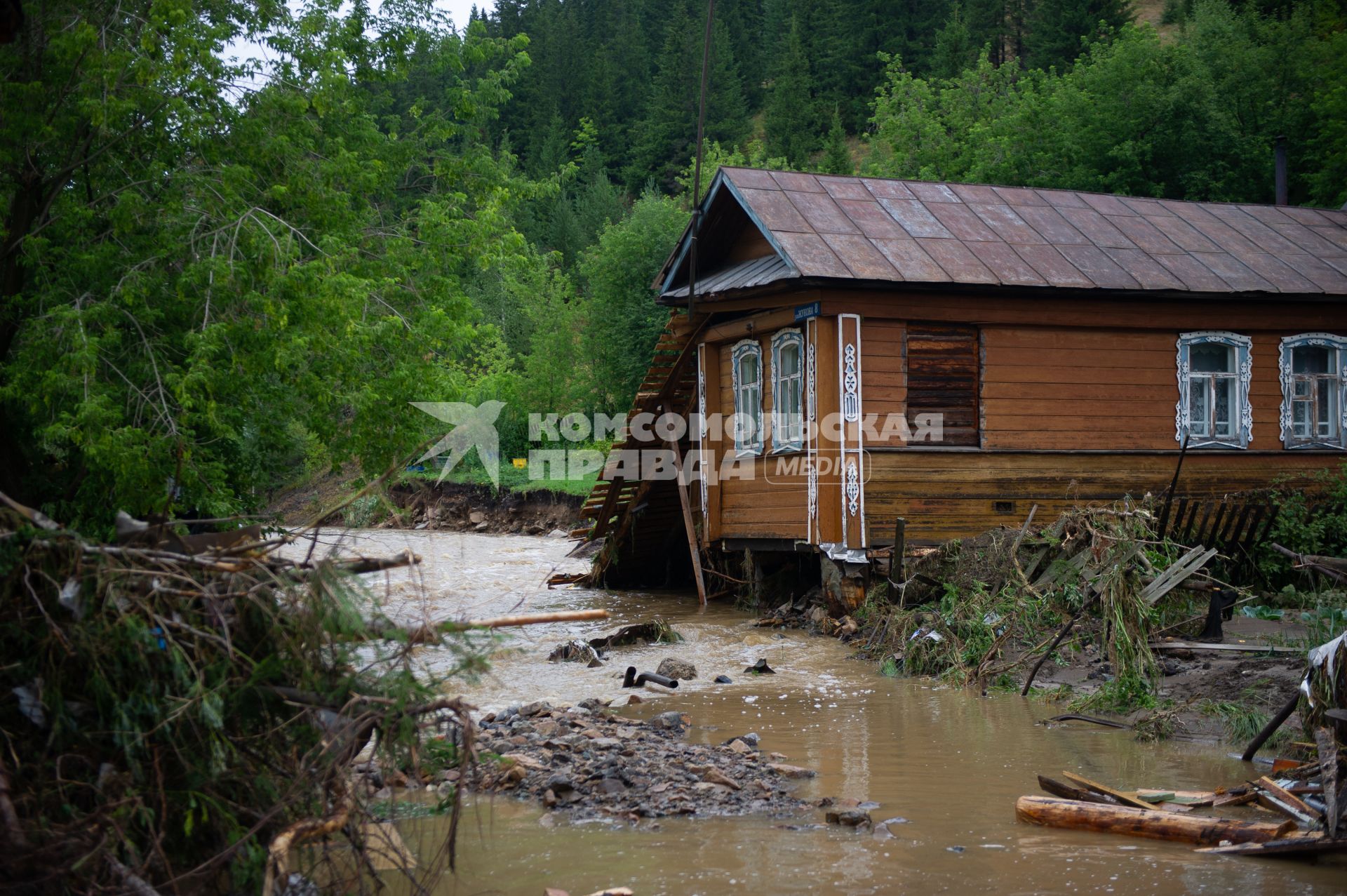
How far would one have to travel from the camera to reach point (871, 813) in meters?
5.93

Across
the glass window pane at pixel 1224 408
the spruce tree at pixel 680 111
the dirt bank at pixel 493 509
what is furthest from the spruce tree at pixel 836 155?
the glass window pane at pixel 1224 408

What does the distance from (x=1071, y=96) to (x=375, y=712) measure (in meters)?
30.9

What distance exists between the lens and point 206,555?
3.98m

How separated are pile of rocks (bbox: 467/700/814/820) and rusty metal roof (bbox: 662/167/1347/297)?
6676 millimetres

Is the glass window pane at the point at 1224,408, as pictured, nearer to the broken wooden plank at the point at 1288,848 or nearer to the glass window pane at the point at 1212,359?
the glass window pane at the point at 1212,359

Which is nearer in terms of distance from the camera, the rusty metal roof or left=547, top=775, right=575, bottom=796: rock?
left=547, top=775, right=575, bottom=796: rock

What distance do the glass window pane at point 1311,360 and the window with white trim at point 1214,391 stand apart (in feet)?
2.83

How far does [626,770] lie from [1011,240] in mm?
10413

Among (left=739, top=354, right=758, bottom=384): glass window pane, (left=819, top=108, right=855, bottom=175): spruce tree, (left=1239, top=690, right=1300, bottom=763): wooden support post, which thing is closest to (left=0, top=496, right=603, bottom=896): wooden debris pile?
(left=1239, top=690, right=1300, bottom=763): wooden support post

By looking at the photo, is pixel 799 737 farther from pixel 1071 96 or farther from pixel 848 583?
pixel 1071 96

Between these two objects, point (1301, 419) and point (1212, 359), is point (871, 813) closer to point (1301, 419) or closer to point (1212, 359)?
Result: point (1212, 359)

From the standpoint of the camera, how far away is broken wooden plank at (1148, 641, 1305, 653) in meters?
8.21

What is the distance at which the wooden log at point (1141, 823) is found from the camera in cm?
520

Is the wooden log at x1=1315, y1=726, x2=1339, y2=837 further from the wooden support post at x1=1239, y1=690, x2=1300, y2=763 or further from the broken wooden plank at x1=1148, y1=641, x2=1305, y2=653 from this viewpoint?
the broken wooden plank at x1=1148, y1=641, x2=1305, y2=653
